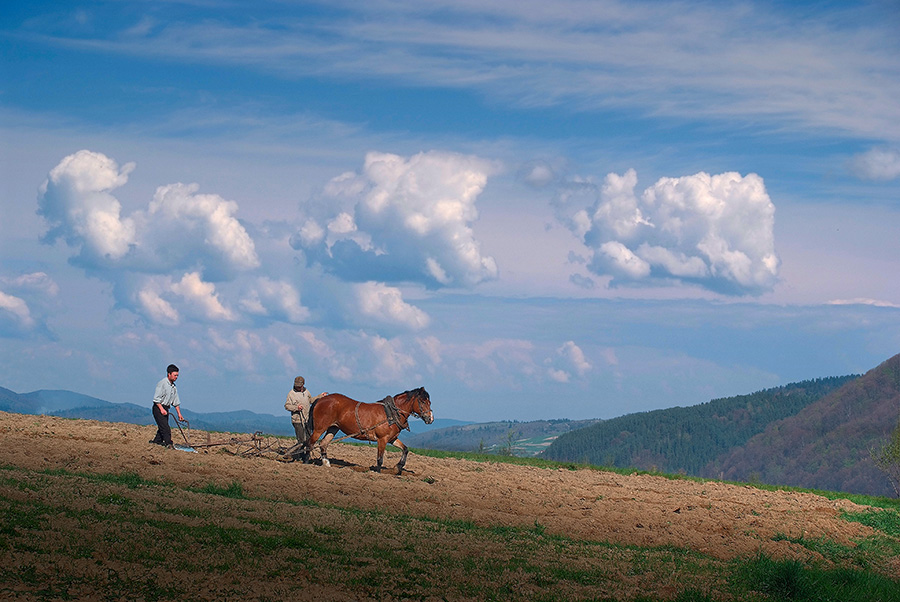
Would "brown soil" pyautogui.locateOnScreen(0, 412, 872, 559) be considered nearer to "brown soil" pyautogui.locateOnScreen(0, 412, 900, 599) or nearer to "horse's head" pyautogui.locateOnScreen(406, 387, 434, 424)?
"brown soil" pyautogui.locateOnScreen(0, 412, 900, 599)

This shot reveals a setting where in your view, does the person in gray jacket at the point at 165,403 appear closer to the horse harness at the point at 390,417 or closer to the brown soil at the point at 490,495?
the brown soil at the point at 490,495

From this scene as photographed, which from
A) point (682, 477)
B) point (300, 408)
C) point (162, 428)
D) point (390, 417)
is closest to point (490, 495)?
point (390, 417)

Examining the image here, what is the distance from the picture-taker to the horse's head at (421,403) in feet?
73.6

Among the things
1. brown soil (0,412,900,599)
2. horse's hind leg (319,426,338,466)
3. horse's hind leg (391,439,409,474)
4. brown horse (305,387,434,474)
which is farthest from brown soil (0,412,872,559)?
brown horse (305,387,434,474)

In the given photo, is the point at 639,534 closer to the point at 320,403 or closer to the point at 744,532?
the point at 744,532

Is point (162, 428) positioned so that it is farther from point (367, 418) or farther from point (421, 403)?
point (421, 403)

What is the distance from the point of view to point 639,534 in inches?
658

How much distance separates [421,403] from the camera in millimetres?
22578

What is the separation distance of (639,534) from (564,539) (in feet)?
7.48

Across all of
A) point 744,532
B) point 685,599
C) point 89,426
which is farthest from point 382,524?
point 89,426

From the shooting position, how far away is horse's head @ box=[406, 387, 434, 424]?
883 inches

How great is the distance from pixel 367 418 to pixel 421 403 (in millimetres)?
1504

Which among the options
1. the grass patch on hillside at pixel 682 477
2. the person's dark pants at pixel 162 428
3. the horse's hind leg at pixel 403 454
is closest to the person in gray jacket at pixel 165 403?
the person's dark pants at pixel 162 428

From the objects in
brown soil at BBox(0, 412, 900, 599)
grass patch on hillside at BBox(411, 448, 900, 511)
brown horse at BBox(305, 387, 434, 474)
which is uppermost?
brown horse at BBox(305, 387, 434, 474)
